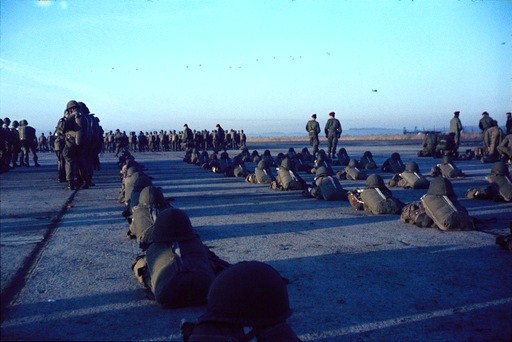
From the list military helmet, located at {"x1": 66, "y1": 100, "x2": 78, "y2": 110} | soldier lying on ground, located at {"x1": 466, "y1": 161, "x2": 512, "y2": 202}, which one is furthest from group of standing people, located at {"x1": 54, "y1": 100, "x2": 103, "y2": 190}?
soldier lying on ground, located at {"x1": 466, "y1": 161, "x2": 512, "y2": 202}

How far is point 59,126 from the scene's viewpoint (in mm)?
12508

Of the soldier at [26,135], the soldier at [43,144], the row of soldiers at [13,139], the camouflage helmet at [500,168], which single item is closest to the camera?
the camouflage helmet at [500,168]

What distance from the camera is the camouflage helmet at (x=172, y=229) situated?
14.4 ft

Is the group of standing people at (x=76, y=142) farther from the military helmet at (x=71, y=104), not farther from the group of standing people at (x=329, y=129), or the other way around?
the group of standing people at (x=329, y=129)

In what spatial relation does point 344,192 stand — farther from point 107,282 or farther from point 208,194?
point 107,282

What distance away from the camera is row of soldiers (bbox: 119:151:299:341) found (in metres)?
2.59

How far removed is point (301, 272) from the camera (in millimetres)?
5047

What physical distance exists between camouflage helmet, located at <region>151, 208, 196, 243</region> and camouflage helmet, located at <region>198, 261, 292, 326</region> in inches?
69.3

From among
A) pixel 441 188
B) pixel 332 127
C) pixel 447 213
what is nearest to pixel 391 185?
pixel 441 188

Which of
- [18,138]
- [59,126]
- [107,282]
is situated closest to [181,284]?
[107,282]

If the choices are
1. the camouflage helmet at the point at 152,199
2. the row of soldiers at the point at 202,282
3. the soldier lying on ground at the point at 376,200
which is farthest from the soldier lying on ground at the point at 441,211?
the camouflage helmet at the point at 152,199

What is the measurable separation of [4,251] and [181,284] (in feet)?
10.4

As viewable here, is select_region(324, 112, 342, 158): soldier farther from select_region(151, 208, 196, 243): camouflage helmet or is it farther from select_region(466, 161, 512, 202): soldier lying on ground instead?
select_region(151, 208, 196, 243): camouflage helmet

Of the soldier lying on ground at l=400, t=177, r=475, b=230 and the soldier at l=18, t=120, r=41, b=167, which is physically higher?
the soldier at l=18, t=120, r=41, b=167
